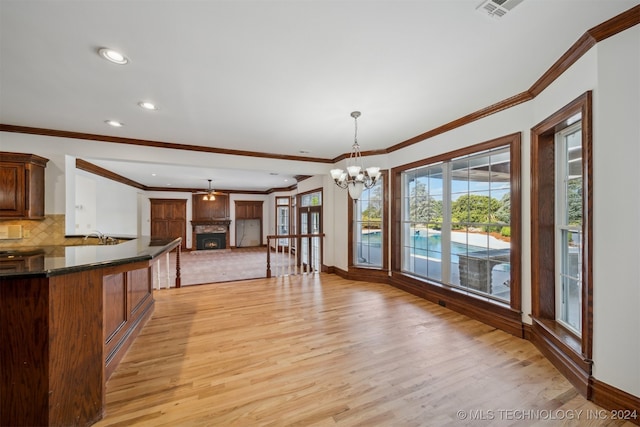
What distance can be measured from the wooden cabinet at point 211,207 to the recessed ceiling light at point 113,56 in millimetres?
8983

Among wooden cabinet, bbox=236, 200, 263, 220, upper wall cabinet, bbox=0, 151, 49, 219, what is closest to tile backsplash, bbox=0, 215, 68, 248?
upper wall cabinet, bbox=0, 151, 49, 219

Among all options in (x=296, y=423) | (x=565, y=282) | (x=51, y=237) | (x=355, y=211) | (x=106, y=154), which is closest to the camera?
(x=296, y=423)

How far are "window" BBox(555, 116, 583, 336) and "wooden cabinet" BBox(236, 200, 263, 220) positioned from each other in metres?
10.3

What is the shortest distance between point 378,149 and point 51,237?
5441 millimetres

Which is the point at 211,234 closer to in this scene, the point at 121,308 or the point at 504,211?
the point at 121,308

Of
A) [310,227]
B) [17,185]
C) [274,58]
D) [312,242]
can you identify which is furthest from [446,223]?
[17,185]

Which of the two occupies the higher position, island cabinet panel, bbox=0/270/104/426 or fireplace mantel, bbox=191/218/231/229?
fireplace mantel, bbox=191/218/231/229

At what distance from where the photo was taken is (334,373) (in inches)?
86.0

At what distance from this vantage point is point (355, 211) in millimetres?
5301

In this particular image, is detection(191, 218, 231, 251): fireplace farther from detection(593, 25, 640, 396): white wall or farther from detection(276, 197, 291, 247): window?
detection(593, 25, 640, 396): white wall

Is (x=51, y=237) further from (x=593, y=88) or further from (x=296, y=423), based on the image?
(x=593, y=88)

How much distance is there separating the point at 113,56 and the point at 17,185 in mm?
2825

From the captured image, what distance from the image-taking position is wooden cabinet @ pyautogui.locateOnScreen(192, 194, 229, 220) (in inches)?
411

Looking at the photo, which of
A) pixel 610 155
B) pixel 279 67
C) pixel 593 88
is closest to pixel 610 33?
pixel 593 88
